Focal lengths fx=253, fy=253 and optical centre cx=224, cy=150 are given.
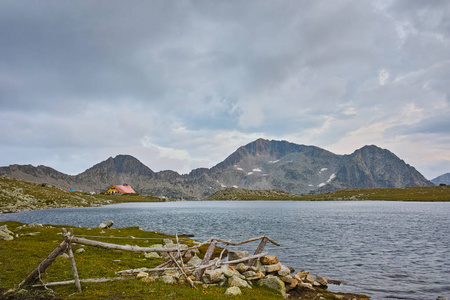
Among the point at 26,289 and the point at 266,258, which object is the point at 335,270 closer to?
the point at 266,258

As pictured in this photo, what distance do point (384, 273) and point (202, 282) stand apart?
25568 millimetres

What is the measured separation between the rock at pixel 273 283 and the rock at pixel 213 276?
467 centimetres

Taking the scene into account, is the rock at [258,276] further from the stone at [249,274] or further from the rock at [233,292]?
the rock at [233,292]

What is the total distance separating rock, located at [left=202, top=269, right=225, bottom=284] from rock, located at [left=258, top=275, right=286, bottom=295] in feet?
15.3

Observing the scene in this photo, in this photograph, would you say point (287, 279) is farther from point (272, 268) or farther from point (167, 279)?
point (167, 279)

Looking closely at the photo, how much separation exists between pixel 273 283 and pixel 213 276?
245 inches

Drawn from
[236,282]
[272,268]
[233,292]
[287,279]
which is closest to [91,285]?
[233,292]

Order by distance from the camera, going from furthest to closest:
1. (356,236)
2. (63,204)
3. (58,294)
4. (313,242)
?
(63,204)
(356,236)
(313,242)
(58,294)

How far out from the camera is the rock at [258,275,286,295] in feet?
77.6

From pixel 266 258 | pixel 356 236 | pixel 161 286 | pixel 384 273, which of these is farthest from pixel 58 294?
pixel 356 236

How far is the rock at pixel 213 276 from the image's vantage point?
22.0 m

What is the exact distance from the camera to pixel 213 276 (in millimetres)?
22000

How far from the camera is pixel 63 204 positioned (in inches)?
7451

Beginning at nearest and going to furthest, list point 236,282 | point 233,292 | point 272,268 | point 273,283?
point 233,292, point 236,282, point 273,283, point 272,268
